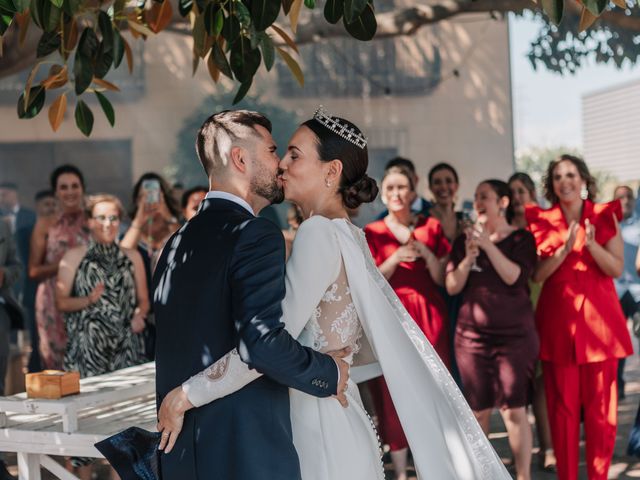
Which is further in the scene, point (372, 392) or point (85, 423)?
point (372, 392)

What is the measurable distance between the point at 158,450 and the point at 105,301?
115 inches

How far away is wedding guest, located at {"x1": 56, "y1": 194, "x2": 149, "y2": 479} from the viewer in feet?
18.4

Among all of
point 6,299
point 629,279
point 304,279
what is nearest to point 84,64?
point 304,279

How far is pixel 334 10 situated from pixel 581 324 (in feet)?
9.59

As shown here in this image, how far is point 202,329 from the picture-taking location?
102 inches

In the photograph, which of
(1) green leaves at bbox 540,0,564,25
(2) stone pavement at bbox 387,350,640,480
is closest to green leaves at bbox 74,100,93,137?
(1) green leaves at bbox 540,0,564,25

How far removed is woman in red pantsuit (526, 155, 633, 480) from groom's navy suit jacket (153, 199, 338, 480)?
2952 mm

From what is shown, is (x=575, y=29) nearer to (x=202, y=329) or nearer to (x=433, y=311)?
(x=433, y=311)

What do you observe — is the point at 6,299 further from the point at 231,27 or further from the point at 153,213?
the point at 231,27

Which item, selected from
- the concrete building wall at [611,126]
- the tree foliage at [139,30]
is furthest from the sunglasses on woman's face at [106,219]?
the concrete building wall at [611,126]

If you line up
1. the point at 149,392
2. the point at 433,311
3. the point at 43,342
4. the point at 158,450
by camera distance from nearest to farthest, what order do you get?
the point at 158,450 → the point at 149,392 → the point at 433,311 → the point at 43,342

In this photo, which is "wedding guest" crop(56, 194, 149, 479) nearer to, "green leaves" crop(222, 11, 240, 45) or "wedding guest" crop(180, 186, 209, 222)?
"wedding guest" crop(180, 186, 209, 222)

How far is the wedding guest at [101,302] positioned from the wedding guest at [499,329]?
1768 millimetres

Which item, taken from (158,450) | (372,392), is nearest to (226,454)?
(158,450)
